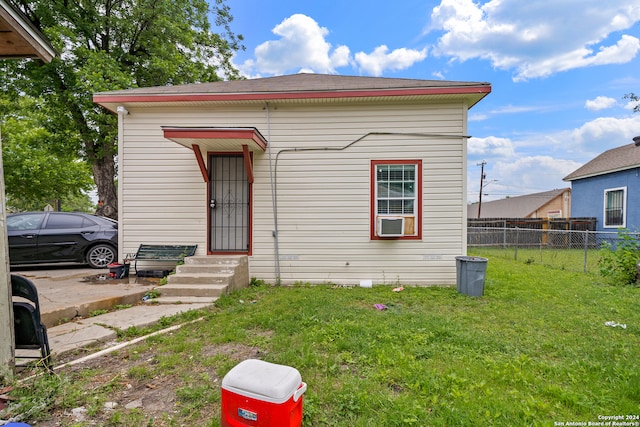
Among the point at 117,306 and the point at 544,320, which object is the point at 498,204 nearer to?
the point at 544,320

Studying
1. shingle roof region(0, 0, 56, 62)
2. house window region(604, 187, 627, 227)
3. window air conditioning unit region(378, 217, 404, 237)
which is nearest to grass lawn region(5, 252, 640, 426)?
window air conditioning unit region(378, 217, 404, 237)

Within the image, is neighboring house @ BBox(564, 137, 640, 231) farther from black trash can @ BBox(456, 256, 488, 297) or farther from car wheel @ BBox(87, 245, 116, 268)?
car wheel @ BBox(87, 245, 116, 268)

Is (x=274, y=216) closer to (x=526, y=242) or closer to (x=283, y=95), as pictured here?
(x=283, y=95)

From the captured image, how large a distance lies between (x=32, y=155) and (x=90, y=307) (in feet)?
43.1

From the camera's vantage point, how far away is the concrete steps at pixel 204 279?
4523mm

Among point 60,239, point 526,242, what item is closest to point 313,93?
point 60,239

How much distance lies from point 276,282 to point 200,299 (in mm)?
1617

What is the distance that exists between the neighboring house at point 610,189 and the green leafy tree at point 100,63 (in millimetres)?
19118

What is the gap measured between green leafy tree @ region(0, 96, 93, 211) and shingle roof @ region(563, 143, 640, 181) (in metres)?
22.7

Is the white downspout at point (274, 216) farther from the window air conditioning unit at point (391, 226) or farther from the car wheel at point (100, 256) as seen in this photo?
the car wheel at point (100, 256)

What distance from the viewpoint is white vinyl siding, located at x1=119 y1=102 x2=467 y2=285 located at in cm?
570

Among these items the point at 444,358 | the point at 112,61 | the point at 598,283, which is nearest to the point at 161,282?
the point at 444,358

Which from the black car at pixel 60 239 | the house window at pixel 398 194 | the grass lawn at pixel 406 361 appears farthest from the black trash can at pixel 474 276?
the black car at pixel 60 239

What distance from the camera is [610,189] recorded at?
13.6m
